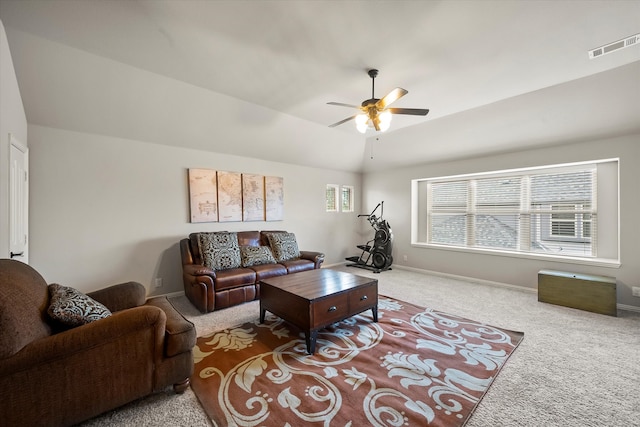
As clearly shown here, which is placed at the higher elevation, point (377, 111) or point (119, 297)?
point (377, 111)

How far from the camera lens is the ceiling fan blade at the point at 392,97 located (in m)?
2.51

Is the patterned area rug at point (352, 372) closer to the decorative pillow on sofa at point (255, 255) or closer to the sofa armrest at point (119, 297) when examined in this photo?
the sofa armrest at point (119, 297)

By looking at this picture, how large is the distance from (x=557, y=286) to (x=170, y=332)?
16.0 ft

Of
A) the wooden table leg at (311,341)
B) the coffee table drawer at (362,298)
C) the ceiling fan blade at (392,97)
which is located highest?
the ceiling fan blade at (392,97)

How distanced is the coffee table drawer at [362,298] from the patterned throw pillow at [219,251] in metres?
2.05

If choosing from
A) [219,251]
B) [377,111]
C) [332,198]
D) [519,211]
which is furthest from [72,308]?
[519,211]

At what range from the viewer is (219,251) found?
397 centimetres

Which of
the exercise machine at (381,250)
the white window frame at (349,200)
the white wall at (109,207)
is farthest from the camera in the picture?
the white window frame at (349,200)

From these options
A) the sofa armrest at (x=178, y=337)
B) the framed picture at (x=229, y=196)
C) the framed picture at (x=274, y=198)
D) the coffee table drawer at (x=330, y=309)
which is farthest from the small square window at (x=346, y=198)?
the sofa armrest at (x=178, y=337)

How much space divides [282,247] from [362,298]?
2133 millimetres

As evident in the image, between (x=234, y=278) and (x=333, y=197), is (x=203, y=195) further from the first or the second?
(x=333, y=197)

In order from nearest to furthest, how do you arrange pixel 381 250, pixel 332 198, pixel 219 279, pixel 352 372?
pixel 352 372 < pixel 219 279 < pixel 381 250 < pixel 332 198

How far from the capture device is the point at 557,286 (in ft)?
12.2

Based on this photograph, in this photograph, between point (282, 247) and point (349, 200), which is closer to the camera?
point (282, 247)
